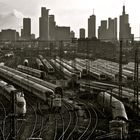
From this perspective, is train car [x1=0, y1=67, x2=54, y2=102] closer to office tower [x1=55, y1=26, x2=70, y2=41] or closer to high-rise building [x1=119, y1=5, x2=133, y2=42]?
high-rise building [x1=119, y1=5, x2=133, y2=42]

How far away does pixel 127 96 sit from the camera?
24391mm

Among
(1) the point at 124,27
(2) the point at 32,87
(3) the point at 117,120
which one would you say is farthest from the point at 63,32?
(3) the point at 117,120

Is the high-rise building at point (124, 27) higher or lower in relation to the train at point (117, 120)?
higher

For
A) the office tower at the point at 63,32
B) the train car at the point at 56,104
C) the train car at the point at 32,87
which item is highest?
the office tower at the point at 63,32

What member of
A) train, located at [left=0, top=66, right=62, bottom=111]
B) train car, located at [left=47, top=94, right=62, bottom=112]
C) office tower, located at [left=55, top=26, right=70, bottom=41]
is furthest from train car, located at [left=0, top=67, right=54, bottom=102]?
office tower, located at [left=55, top=26, right=70, bottom=41]

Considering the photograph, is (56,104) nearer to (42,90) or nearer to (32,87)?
(42,90)

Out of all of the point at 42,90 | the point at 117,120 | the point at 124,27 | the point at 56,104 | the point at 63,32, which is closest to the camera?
the point at 117,120

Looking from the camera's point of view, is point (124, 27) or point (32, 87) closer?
point (32, 87)

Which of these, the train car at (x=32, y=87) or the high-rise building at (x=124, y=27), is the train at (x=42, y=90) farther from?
the high-rise building at (x=124, y=27)

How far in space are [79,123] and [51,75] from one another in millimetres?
25745

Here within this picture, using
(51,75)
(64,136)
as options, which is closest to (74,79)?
(51,75)

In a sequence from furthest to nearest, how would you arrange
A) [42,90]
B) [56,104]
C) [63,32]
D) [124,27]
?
[63,32] → [124,27] → [42,90] → [56,104]

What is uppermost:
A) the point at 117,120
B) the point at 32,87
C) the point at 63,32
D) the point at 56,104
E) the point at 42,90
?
the point at 63,32

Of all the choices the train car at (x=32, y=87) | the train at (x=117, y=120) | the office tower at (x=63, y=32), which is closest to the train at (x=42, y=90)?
the train car at (x=32, y=87)
